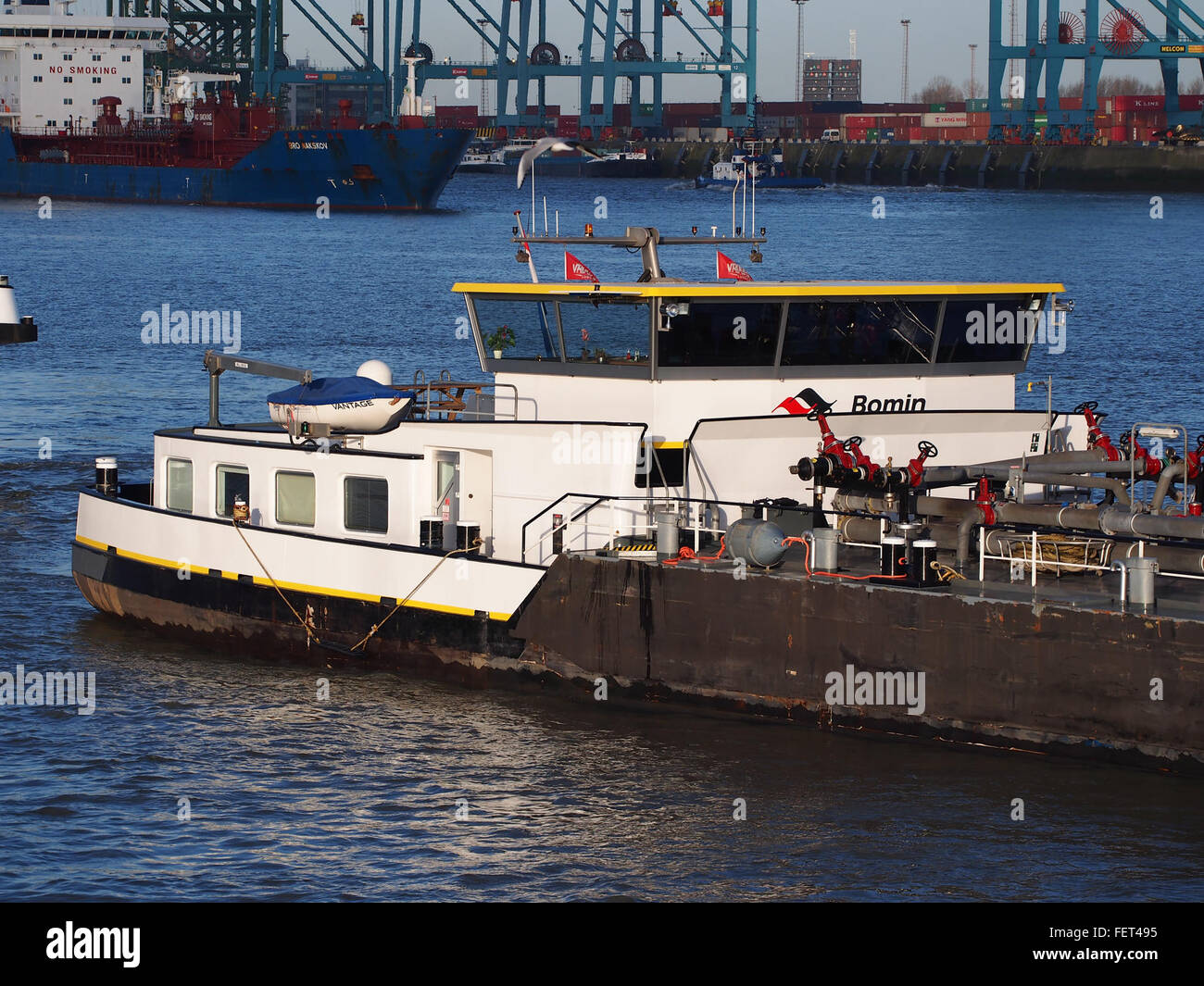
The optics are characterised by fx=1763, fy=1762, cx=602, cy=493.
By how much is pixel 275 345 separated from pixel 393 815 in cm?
4378

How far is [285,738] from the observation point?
2041cm

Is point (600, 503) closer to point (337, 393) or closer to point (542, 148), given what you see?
point (337, 393)

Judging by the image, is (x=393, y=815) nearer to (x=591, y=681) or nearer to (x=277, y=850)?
(x=277, y=850)

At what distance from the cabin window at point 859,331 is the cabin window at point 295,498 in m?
6.57

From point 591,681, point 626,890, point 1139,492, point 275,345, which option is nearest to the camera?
point 626,890

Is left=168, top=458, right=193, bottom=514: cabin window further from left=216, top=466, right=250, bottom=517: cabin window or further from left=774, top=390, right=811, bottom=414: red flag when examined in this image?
left=774, top=390, right=811, bottom=414: red flag

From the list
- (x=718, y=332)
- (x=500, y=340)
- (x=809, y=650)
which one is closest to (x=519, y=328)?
(x=500, y=340)

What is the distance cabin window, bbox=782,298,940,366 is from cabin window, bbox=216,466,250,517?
7695 millimetres

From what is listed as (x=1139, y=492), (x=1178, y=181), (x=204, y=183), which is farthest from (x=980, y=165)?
(x=1139, y=492)

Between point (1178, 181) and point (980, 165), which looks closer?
point (1178, 181)

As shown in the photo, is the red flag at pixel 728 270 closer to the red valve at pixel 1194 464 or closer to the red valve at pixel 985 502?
the red valve at pixel 985 502

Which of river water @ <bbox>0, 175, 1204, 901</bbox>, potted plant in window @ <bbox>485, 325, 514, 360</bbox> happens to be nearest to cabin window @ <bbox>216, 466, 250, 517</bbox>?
river water @ <bbox>0, 175, 1204, 901</bbox>

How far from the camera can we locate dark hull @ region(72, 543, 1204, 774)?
17.2 meters

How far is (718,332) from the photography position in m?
21.2
